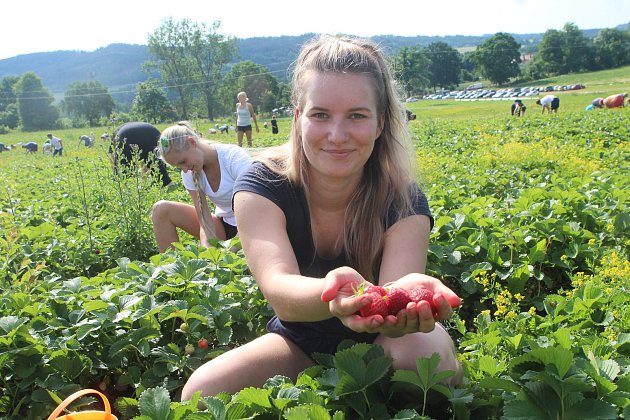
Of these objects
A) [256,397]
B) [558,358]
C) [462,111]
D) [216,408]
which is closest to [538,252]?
[558,358]

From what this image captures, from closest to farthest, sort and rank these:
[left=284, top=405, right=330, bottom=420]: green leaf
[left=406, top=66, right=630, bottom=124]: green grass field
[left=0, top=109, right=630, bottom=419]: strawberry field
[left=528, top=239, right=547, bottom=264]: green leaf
A: [left=284, top=405, right=330, bottom=420]: green leaf, [left=0, top=109, right=630, bottom=419]: strawberry field, [left=528, top=239, right=547, bottom=264]: green leaf, [left=406, top=66, right=630, bottom=124]: green grass field

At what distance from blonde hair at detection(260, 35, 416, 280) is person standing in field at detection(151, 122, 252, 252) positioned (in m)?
1.92

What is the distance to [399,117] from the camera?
94.7 inches

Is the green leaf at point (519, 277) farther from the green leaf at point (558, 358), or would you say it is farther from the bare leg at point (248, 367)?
the green leaf at point (558, 358)

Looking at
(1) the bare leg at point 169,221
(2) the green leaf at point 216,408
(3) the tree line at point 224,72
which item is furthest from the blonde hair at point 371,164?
(3) the tree line at point 224,72

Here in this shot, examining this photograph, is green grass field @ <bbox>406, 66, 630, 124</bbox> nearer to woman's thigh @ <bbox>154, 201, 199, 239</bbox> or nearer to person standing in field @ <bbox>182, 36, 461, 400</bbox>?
woman's thigh @ <bbox>154, 201, 199, 239</bbox>

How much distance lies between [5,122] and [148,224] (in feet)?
320

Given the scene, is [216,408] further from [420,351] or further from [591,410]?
[591,410]

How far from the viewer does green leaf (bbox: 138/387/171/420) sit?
1633 mm

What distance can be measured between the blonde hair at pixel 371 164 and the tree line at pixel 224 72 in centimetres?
4260

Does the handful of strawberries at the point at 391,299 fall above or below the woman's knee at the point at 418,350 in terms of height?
above

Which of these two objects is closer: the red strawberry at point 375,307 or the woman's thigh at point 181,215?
the red strawberry at point 375,307

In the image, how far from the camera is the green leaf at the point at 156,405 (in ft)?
5.36

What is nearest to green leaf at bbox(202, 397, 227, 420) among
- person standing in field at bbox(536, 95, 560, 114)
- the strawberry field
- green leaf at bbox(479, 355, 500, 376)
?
the strawberry field
